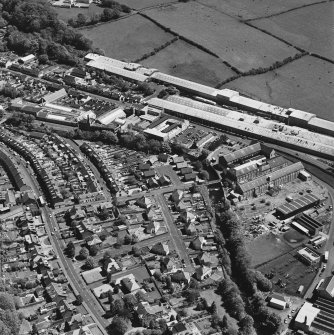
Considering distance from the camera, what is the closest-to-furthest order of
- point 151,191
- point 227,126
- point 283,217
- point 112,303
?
point 112,303 → point 283,217 → point 151,191 → point 227,126

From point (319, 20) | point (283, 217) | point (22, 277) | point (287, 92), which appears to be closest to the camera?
point (22, 277)

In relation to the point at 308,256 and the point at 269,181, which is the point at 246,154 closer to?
the point at 269,181

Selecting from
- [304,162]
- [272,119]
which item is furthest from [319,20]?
[304,162]

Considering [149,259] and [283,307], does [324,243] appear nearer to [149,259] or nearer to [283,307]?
[283,307]

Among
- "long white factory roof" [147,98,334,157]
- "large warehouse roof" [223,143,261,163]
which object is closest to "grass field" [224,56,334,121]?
"long white factory roof" [147,98,334,157]

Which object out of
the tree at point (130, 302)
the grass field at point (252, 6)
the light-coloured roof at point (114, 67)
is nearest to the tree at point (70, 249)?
the tree at point (130, 302)

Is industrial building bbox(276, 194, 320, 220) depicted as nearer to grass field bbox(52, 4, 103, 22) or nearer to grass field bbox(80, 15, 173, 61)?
grass field bbox(80, 15, 173, 61)
